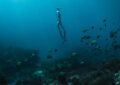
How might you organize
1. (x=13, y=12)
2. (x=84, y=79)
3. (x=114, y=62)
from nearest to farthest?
(x=84, y=79), (x=114, y=62), (x=13, y=12)

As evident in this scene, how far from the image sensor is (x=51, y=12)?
438 feet

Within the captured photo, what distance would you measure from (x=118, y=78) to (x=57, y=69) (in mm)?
8449

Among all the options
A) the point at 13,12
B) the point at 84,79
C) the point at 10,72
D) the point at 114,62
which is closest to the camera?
the point at 84,79

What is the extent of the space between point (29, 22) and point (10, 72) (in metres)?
116

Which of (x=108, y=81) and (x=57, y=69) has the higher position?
(x=108, y=81)

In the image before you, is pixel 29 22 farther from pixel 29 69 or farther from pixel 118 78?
Result: pixel 118 78

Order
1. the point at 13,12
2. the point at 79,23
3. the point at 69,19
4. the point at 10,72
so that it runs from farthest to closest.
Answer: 1. the point at 13,12
2. the point at 69,19
3. the point at 79,23
4. the point at 10,72

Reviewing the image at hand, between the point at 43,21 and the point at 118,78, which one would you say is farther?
the point at 43,21

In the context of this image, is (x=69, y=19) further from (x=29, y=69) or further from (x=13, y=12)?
(x=29, y=69)

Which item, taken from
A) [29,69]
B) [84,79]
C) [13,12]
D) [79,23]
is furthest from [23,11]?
[84,79]

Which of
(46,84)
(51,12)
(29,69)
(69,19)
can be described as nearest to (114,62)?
(46,84)

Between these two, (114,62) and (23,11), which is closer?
(114,62)

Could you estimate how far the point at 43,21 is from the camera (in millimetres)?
133875

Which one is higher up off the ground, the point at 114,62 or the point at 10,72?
the point at 114,62
